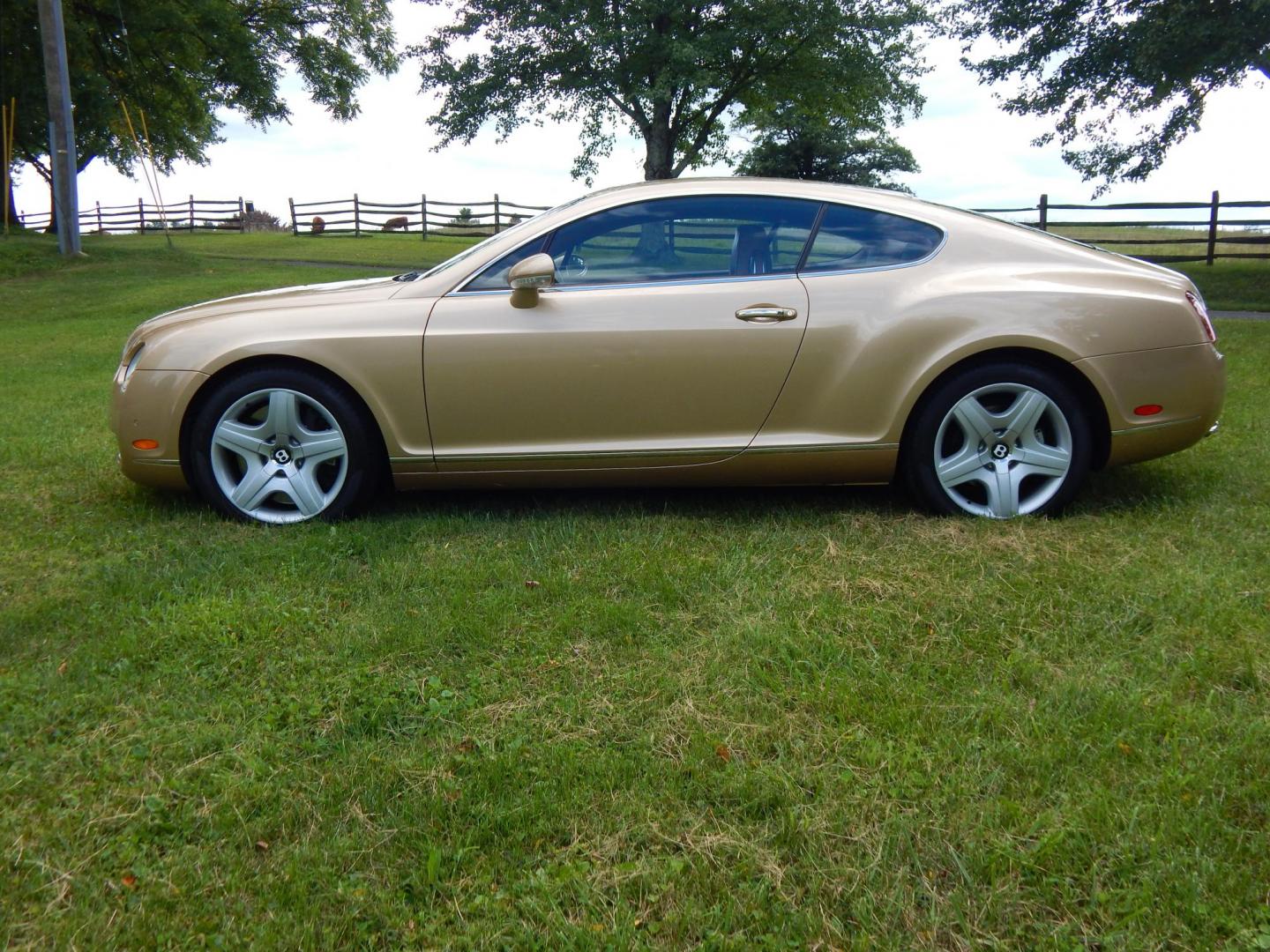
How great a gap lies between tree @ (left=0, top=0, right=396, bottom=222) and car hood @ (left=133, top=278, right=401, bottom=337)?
868 inches

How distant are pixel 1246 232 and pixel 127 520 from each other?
23839mm

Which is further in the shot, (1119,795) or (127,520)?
(127,520)

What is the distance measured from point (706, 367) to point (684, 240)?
603mm

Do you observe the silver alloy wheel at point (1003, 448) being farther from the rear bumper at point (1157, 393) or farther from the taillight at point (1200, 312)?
the taillight at point (1200, 312)

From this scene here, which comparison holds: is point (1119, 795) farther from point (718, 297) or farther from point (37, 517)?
point (37, 517)

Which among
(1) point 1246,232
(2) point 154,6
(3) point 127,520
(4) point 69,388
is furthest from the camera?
(2) point 154,6

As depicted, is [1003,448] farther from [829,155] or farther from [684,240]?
[829,155]

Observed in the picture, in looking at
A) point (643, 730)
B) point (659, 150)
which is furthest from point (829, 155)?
point (643, 730)

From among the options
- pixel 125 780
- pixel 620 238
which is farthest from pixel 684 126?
pixel 125 780

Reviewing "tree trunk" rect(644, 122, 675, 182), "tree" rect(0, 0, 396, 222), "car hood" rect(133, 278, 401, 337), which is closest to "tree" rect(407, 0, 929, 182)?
"tree trunk" rect(644, 122, 675, 182)

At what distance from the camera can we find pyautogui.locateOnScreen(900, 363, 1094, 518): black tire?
181 inches

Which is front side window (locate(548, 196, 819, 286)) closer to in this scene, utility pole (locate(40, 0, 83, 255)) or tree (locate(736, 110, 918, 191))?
utility pole (locate(40, 0, 83, 255))

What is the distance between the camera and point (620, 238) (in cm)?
472

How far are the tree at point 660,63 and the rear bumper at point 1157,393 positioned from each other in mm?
17307
